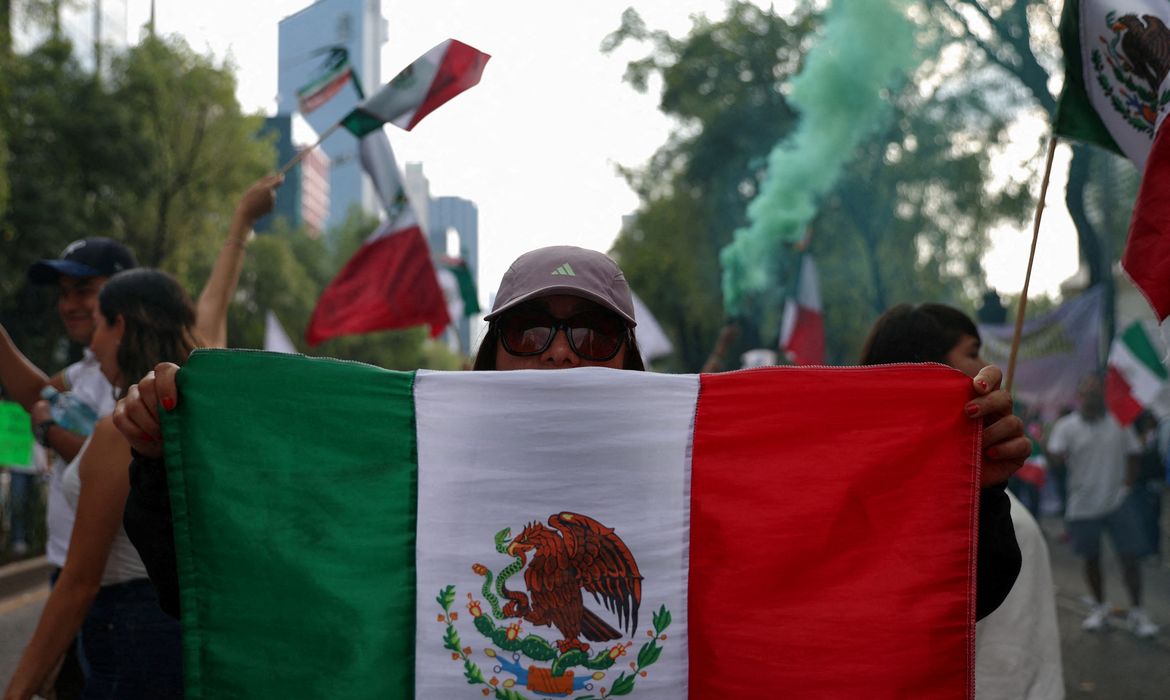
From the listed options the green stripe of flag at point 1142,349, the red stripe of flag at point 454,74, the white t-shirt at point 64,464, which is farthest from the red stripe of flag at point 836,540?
the green stripe of flag at point 1142,349

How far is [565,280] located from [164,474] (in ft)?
3.01

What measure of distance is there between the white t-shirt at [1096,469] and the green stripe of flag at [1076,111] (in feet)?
24.9

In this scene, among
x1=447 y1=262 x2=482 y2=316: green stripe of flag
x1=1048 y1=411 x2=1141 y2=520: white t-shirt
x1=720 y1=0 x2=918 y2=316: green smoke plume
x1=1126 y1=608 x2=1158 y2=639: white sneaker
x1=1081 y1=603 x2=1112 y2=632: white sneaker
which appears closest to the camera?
x1=1126 y1=608 x2=1158 y2=639: white sneaker

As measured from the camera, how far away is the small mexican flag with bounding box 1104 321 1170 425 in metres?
13.8

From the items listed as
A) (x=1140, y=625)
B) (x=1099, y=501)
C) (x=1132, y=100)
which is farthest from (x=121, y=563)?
(x=1099, y=501)

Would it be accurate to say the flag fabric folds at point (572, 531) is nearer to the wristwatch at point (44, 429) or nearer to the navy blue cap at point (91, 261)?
the wristwatch at point (44, 429)

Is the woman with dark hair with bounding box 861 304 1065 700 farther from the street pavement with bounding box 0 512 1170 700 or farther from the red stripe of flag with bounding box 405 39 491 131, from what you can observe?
the street pavement with bounding box 0 512 1170 700

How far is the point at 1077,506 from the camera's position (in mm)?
11289

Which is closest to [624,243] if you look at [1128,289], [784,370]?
[1128,289]

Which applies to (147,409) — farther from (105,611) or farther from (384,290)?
(384,290)

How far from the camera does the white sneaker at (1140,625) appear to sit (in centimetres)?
1047

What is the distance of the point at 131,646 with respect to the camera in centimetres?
329

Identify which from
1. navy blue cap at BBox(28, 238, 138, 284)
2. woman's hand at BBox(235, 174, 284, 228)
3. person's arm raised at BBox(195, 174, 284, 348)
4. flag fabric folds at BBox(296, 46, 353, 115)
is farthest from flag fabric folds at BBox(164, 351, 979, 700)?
flag fabric folds at BBox(296, 46, 353, 115)

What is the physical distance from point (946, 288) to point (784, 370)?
95.7 ft
